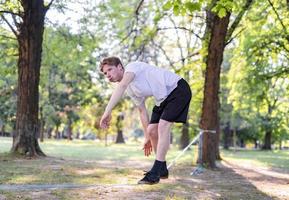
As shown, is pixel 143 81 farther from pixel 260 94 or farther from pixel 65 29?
pixel 260 94

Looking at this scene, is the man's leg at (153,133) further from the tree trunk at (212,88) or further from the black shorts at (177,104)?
the tree trunk at (212,88)

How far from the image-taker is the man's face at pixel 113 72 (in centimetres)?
622

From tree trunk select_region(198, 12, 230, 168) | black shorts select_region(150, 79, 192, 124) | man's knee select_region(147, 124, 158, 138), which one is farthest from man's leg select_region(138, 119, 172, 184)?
tree trunk select_region(198, 12, 230, 168)

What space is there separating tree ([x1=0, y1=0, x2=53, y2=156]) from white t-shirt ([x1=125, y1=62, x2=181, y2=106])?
30.6 ft

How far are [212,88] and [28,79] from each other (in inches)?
229

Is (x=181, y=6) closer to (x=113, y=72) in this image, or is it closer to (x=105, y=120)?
(x=113, y=72)

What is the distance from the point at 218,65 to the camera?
1514 centimetres

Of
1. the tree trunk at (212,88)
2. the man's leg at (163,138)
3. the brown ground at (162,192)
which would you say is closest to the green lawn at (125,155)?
the tree trunk at (212,88)

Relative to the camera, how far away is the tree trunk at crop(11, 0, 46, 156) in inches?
590

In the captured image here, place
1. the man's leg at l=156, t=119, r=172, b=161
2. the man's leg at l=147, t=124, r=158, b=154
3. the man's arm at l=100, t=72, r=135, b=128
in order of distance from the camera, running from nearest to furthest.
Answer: the man's arm at l=100, t=72, r=135, b=128
the man's leg at l=156, t=119, r=172, b=161
the man's leg at l=147, t=124, r=158, b=154

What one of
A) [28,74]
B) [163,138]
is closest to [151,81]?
[163,138]

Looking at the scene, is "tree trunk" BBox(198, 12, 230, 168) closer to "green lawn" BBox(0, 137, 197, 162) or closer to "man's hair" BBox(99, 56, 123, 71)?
"green lawn" BBox(0, 137, 197, 162)

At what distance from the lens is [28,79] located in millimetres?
15203

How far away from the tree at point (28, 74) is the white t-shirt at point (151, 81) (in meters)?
9.31
